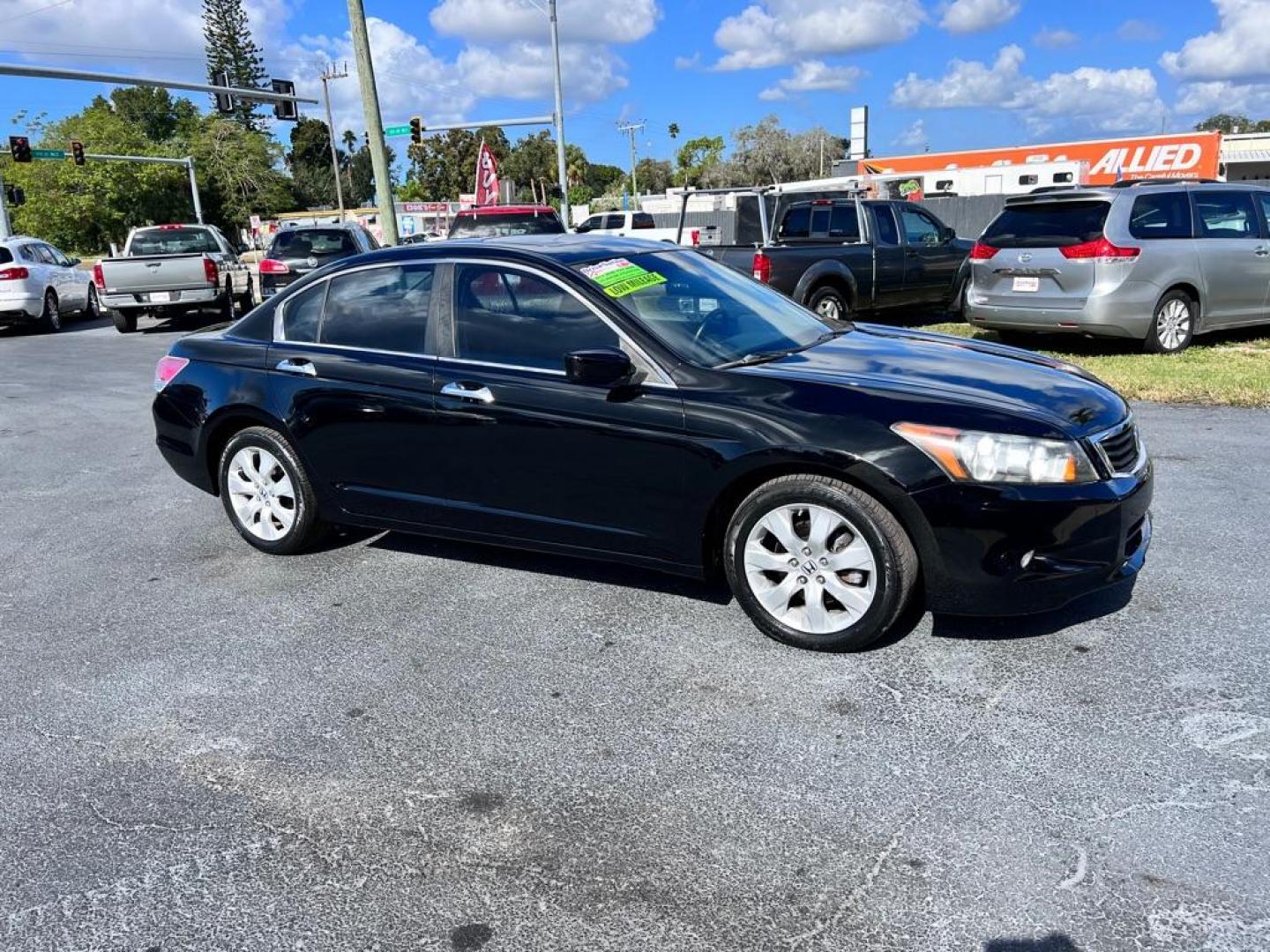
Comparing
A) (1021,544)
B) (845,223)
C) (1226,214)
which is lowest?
(1021,544)

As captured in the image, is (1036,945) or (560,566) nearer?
(1036,945)

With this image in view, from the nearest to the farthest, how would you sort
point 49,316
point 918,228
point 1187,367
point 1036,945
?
point 1036,945, point 1187,367, point 918,228, point 49,316

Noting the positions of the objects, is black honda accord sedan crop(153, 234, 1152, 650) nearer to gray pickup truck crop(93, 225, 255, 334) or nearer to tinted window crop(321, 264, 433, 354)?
tinted window crop(321, 264, 433, 354)

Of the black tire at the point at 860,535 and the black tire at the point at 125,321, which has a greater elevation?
the black tire at the point at 125,321

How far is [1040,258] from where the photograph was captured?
10172 mm

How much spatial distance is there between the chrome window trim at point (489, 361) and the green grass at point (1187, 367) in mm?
6043

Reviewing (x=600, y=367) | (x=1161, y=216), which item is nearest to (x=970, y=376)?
(x=600, y=367)

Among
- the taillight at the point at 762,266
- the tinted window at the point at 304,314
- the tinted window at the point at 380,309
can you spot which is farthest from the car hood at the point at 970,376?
the taillight at the point at 762,266

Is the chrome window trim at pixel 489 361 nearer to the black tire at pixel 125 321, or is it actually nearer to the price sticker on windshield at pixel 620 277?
the price sticker on windshield at pixel 620 277

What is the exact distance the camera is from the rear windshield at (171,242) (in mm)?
17734

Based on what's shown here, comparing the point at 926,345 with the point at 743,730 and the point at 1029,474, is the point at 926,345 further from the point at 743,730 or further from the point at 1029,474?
the point at 743,730

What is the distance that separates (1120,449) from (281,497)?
4.00 m

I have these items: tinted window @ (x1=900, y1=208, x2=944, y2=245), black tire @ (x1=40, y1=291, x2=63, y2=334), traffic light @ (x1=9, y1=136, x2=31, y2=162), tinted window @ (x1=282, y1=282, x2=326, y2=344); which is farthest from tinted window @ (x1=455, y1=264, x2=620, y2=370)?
traffic light @ (x1=9, y1=136, x2=31, y2=162)

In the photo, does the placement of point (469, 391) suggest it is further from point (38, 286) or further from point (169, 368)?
point (38, 286)
